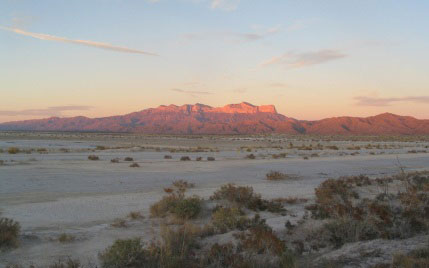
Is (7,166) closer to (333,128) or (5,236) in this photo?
(5,236)

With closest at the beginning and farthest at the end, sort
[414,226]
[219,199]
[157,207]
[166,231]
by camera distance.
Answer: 1. [166,231]
2. [414,226]
3. [157,207]
4. [219,199]

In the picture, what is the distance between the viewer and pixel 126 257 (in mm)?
6316

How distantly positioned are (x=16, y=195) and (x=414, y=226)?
1378cm

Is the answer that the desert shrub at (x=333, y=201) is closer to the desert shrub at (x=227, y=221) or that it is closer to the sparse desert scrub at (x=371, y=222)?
the sparse desert scrub at (x=371, y=222)

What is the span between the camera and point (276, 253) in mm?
6727

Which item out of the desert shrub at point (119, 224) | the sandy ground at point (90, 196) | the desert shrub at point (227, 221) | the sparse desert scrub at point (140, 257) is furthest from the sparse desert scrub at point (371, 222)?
the desert shrub at point (119, 224)

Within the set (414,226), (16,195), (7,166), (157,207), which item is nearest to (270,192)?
(157,207)

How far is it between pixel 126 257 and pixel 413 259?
4823mm

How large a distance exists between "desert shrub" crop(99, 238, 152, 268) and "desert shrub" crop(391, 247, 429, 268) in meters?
4.07

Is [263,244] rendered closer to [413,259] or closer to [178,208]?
[413,259]

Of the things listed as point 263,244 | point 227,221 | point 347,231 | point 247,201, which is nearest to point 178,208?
point 227,221

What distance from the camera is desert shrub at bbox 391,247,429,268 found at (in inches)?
220

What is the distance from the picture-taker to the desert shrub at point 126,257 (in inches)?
246

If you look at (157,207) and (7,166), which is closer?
(157,207)
